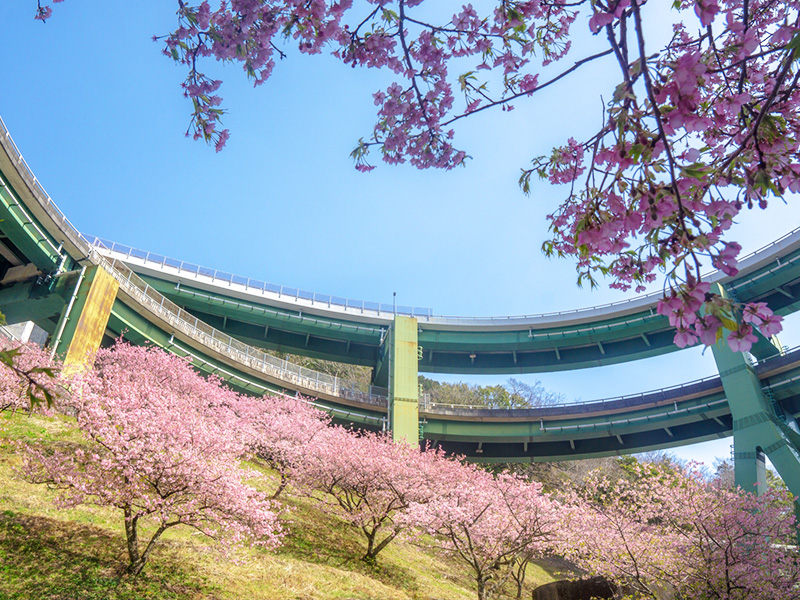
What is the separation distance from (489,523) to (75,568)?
1079cm

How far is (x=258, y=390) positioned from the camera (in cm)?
3045

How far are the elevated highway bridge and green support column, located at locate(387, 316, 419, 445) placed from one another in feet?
0.24

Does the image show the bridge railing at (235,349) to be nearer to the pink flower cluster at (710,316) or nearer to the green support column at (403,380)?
the green support column at (403,380)

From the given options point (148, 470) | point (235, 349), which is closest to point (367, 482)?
point (148, 470)

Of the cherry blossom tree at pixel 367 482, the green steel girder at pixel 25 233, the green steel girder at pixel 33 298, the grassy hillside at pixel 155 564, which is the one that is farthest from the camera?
the green steel girder at pixel 33 298

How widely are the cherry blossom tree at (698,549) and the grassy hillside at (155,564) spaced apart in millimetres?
4806

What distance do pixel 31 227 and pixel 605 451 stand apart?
33.0 meters

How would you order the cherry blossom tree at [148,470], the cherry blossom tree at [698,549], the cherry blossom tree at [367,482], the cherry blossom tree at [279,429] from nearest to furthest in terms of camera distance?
the cherry blossom tree at [148,470], the cherry blossom tree at [698,549], the cherry blossom tree at [367,482], the cherry blossom tree at [279,429]

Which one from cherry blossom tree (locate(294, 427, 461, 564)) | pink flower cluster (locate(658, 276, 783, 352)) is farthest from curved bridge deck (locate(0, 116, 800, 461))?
pink flower cluster (locate(658, 276, 783, 352))

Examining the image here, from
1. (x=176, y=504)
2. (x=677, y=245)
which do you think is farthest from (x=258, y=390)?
(x=677, y=245)

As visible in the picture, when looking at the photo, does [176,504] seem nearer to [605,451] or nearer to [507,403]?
[605,451]

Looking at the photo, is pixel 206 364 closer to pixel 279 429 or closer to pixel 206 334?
pixel 206 334

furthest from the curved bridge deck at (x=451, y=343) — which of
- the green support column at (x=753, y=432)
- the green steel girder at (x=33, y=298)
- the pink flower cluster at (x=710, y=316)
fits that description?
the pink flower cluster at (x=710, y=316)

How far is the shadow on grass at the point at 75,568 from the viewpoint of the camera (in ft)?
29.3
